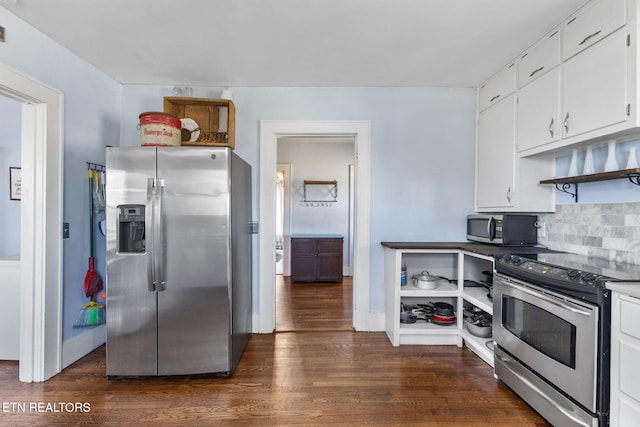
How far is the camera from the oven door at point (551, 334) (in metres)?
1.45

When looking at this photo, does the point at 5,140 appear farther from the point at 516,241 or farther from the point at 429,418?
the point at 516,241

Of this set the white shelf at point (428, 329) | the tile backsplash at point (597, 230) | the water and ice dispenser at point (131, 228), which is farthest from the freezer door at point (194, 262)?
the tile backsplash at point (597, 230)

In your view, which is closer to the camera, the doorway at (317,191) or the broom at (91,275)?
the broom at (91,275)

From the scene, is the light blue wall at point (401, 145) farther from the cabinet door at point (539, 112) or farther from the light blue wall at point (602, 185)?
the light blue wall at point (602, 185)

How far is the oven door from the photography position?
1.45 metres

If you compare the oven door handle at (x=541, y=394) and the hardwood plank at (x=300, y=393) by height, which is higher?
the oven door handle at (x=541, y=394)

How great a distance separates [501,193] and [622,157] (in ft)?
2.66

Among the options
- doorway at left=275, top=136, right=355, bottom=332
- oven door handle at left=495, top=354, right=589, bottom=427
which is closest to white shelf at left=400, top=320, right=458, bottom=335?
oven door handle at left=495, top=354, right=589, bottom=427

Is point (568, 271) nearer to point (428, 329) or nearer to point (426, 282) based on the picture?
point (426, 282)

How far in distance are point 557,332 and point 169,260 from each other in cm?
236

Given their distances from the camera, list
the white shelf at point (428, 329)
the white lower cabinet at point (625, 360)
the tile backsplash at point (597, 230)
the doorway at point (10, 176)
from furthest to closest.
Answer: the white shelf at point (428, 329) < the doorway at point (10, 176) < the tile backsplash at point (597, 230) < the white lower cabinet at point (625, 360)

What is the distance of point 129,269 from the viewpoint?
82.2 inches
